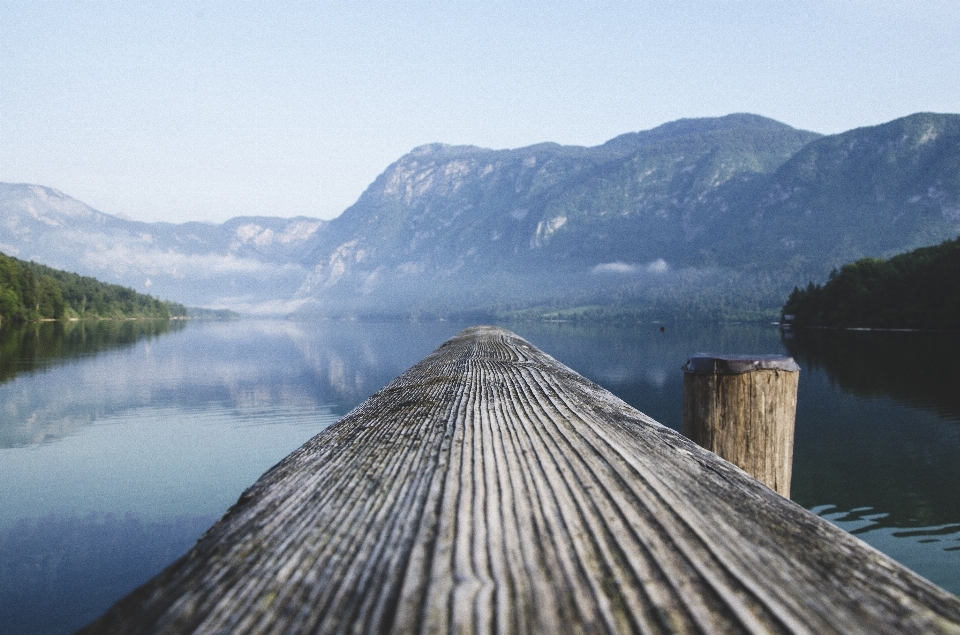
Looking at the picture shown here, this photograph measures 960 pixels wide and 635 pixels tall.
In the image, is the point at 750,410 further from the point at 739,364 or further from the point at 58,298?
the point at 58,298

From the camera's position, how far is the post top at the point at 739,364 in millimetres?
3822

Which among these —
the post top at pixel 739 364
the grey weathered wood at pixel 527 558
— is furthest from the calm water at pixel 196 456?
the grey weathered wood at pixel 527 558

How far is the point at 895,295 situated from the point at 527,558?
90.3m

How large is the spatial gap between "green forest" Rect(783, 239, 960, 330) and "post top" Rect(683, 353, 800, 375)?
75.9 meters

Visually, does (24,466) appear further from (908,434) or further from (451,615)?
(908,434)

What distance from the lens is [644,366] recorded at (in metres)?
35.0

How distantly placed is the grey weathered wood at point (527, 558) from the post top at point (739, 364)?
61.8 inches

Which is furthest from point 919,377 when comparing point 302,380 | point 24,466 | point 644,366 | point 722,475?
point 24,466

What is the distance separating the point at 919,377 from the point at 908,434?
13304 mm

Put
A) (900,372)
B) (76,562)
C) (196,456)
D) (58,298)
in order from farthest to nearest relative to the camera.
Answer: (58,298), (900,372), (196,456), (76,562)

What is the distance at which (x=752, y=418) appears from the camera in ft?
12.8

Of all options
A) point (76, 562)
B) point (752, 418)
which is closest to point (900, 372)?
point (752, 418)

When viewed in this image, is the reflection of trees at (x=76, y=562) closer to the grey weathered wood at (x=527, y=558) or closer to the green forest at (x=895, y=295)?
the grey weathered wood at (x=527, y=558)

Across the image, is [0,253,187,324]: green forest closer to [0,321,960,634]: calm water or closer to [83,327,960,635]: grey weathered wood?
[0,321,960,634]: calm water
